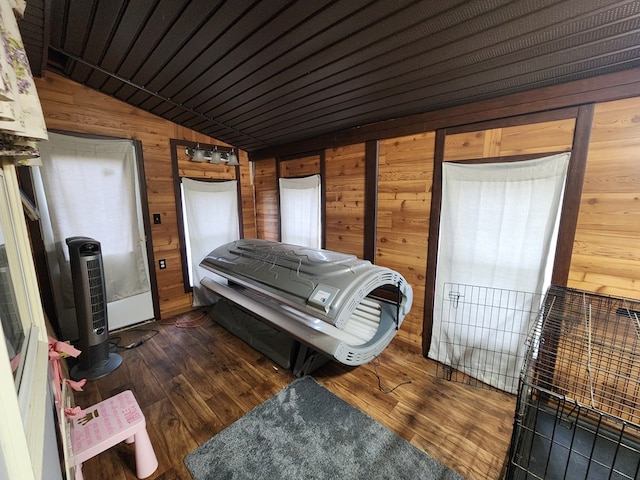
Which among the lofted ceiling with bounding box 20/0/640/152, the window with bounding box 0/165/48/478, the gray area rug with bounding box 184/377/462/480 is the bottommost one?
the gray area rug with bounding box 184/377/462/480

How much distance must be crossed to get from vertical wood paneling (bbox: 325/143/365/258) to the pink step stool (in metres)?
2.26

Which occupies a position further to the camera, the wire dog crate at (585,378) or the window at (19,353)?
the wire dog crate at (585,378)

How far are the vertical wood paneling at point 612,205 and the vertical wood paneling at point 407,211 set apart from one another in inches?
39.6

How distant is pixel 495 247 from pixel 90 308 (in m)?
3.37

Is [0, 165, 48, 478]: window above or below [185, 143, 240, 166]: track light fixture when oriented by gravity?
below

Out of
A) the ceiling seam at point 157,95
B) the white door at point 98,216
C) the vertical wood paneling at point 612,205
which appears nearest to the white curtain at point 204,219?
the white door at point 98,216

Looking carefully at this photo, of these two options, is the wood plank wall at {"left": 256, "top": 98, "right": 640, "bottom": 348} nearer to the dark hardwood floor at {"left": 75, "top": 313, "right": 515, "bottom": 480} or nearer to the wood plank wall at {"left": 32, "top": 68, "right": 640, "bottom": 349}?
the wood plank wall at {"left": 32, "top": 68, "right": 640, "bottom": 349}

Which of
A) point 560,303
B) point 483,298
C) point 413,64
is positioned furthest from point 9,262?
point 560,303

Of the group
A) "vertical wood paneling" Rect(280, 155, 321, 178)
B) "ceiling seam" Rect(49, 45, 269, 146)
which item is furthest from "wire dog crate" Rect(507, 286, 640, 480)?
"ceiling seam" Rect(49, 45, 269, 146)

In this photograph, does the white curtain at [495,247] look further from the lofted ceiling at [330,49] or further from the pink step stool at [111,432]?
the pink step stool at [111,432]

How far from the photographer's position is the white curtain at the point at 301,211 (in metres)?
3.30

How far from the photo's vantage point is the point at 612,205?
1.61 m

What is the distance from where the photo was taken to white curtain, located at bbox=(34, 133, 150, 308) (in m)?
2.46

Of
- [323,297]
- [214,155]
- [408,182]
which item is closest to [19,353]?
[323,297]
